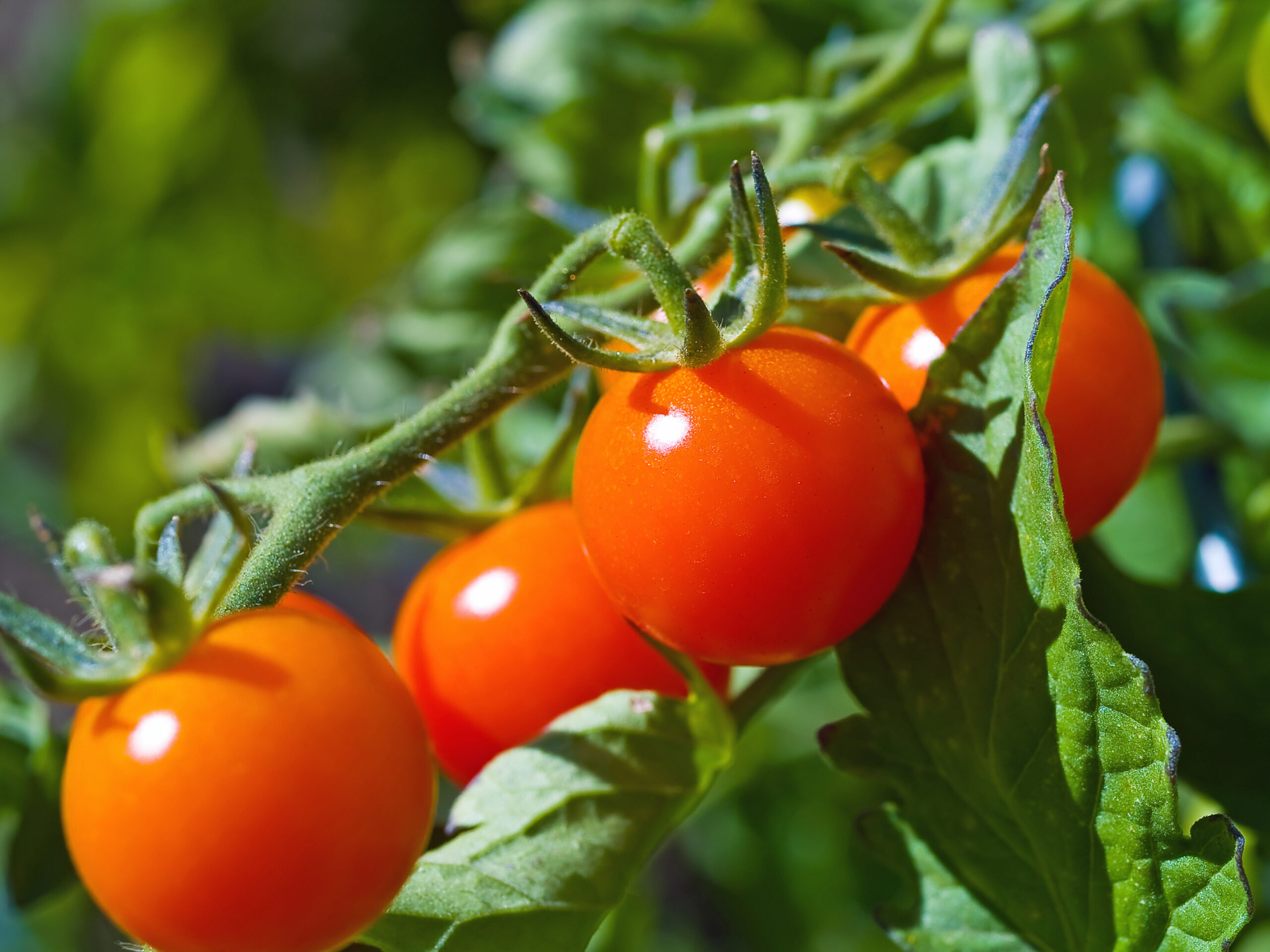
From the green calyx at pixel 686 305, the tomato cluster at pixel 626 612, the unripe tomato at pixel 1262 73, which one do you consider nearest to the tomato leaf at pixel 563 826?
the tomato cluster at pixel 626 612

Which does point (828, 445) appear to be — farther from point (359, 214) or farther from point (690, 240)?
point (359, 214)

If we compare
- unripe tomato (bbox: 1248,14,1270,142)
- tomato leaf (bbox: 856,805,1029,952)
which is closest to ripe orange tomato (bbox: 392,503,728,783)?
tomato leaf (bbox: 856,805,1029,952)

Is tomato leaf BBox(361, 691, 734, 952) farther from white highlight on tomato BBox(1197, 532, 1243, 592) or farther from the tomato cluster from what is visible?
white highlight on tomato BBox(1197, 532, 1243, 592)

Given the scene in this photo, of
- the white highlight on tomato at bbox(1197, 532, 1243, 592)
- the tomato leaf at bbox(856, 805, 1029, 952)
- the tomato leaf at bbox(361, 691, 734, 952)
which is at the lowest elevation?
the white highlight on tomato at bbox(1197, 532, 1243, 592)

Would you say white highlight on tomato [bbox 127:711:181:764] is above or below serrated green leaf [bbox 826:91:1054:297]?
below

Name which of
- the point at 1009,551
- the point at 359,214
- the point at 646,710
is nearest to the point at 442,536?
the point at 646,710

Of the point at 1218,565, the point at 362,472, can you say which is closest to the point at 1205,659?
the point at 1218,565

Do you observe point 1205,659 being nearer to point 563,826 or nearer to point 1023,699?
point 1023,699
